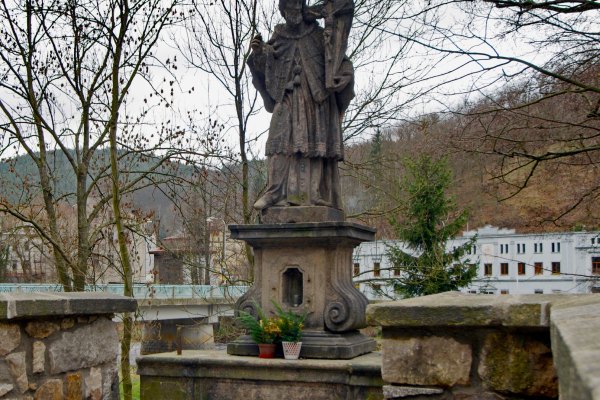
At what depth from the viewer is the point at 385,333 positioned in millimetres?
3566

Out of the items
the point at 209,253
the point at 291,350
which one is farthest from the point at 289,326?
the point at 209,253

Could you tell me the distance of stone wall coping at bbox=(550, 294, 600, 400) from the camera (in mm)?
1064

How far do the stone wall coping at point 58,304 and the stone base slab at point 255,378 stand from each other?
1.78 m

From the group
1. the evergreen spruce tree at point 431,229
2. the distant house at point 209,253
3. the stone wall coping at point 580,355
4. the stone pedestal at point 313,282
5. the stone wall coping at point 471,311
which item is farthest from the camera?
the evergreen spruce tree at point 431,229

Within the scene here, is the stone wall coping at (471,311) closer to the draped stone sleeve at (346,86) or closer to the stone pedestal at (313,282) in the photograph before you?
the stone pedestal at (313,282)

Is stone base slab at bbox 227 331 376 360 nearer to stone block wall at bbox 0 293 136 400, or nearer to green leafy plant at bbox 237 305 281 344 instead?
green leafy plant at bbox 237 305 281 344

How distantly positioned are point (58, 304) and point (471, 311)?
2.49 metres

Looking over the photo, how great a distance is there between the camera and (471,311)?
10.9ft

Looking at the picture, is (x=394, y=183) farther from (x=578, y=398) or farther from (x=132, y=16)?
(x=578, y=398)

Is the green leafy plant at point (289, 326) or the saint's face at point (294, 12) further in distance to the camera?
the saint's face at point (294, 12)

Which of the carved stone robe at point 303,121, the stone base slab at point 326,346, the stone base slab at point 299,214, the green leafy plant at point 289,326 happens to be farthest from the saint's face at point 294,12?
the stone base slab at point 326,346

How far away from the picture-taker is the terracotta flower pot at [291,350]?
6.63 m

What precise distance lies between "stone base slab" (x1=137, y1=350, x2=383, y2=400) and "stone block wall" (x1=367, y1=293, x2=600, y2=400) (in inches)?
105

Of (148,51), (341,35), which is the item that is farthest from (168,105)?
(341,35)
